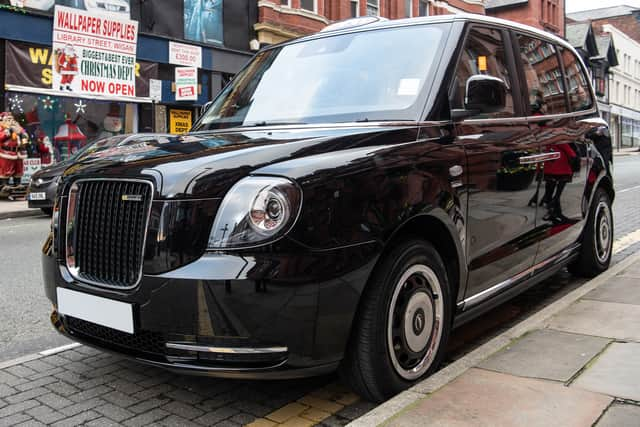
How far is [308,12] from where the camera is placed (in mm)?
24266

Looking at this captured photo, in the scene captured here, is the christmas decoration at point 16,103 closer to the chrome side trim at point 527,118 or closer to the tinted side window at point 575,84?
the tinted side window at point 575,84

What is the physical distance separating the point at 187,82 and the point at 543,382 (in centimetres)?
1696

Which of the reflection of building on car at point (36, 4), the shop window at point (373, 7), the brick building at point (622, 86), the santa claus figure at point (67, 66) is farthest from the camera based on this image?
the brick building at point (622, 86)

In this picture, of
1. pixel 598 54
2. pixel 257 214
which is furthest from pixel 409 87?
pixel 598 54

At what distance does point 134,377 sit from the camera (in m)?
3.55

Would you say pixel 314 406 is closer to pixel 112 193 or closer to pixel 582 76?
pixel 112 193

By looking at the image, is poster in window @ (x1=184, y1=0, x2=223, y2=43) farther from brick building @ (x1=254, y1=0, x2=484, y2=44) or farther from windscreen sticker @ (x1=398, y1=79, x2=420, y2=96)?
windscreen sticker @ (x1=398, y1=79, x2=420, y2=96)

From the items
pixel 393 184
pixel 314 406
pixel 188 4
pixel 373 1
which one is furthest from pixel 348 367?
pixel 373 1

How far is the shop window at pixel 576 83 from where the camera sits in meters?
5.29

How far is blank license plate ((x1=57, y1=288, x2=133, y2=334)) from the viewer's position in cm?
277

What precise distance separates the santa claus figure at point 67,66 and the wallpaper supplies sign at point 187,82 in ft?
9.55

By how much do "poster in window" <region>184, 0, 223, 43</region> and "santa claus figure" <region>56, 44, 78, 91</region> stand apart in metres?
4.21

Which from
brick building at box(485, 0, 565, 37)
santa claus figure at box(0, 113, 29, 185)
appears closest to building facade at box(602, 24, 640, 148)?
brick building at box(485, 0, 565, 37)

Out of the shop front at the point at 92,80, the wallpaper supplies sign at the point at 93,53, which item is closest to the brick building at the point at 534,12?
the shop front at the point at 92,80
